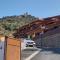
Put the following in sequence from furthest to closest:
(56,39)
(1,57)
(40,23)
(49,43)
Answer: (49,43), (56,39), (40,23), (1,57)

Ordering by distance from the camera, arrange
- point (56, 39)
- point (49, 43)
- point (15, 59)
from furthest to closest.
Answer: point (49, 43) < point (56, 39) < point (15, 59)

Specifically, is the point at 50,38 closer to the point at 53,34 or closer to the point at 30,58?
the point at 53,34

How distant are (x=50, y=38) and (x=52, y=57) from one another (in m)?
12.5

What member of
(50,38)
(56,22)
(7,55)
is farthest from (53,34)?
(7,55)

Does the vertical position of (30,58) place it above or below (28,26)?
below

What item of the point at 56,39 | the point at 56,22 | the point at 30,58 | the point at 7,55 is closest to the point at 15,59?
the point at 7,55

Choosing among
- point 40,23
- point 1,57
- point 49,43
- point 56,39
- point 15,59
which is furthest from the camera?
point 49,43

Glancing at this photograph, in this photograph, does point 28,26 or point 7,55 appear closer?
point 7,55

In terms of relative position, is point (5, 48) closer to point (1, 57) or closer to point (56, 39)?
point (1, 57)

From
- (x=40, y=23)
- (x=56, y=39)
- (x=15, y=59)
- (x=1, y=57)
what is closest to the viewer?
(x=1, y=57)

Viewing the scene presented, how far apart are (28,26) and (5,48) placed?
23.5 feet

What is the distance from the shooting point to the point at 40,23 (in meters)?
20.2

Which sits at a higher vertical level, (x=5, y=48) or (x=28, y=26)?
(x=28, y=26)

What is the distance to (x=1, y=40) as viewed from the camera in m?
13.0
